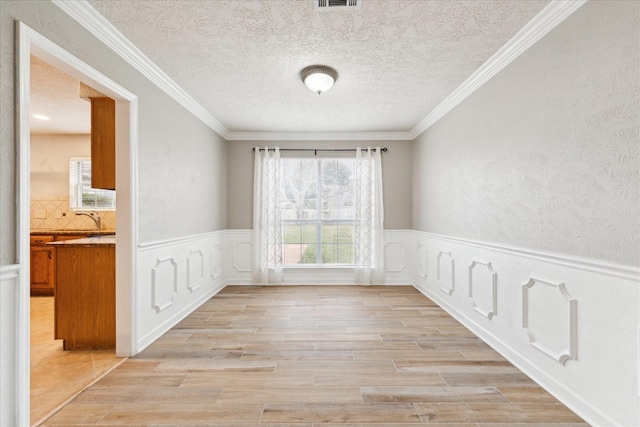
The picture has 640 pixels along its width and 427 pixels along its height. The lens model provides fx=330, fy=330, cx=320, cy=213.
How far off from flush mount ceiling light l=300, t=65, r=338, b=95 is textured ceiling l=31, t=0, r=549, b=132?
73mm

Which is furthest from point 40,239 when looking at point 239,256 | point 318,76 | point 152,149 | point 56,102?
point 318,76

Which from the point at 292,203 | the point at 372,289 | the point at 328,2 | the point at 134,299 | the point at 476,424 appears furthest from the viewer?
the point at 292,203

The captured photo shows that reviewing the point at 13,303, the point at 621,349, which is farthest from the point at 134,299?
the point at 621,349

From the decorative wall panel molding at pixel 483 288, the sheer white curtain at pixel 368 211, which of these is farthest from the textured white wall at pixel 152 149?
the decorative wall panel molding at pixel 483 288

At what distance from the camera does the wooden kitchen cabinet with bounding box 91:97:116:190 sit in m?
2.96

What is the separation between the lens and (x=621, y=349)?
1754 mm

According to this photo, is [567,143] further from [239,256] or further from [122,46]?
[239,256]

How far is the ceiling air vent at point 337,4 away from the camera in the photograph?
6.95ft

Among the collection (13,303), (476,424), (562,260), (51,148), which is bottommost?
(476,424)

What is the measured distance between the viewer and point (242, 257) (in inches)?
222

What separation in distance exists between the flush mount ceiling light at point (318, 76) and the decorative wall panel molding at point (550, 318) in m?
2.40

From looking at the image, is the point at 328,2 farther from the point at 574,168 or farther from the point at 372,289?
the point at 372,289

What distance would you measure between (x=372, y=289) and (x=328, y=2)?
13.6 feet

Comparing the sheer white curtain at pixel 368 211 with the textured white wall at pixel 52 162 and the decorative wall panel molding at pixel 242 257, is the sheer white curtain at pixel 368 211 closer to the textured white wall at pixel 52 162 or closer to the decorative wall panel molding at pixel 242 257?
the decorative wall panel molding at pixel 242 257
